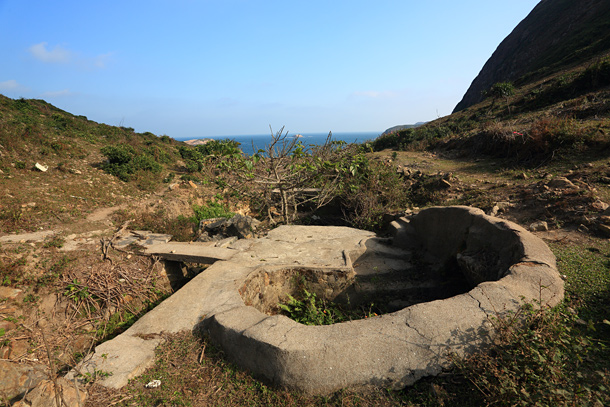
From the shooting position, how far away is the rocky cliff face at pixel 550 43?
74.6 feet

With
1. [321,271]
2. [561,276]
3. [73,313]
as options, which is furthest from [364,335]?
[73,313]

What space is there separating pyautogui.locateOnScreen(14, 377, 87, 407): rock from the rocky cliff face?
29.2m

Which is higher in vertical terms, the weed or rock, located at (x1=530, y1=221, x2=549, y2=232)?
rock, located at (x1=530, y1=221, x2=549, y2=232)

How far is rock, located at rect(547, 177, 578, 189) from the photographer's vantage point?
6074mm

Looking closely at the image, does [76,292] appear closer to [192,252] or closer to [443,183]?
[192,252]

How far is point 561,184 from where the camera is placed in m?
6.25

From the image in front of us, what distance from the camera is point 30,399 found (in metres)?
2.37

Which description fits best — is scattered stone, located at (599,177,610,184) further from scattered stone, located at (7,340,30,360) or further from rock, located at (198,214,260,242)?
scattered stone, located at (7,340,30,360)

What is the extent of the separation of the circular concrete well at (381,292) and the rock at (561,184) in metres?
2.73

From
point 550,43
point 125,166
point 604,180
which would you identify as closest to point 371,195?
point 604,180

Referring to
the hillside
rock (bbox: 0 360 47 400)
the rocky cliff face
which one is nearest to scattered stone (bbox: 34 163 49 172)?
the hillside

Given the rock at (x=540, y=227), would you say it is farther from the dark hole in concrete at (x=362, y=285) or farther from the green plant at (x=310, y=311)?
the green plant at (x=310, y=311)

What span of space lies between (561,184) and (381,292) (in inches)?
186

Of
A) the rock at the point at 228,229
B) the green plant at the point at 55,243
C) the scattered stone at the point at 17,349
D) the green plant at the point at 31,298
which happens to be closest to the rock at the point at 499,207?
the rock at the point at 228,229
